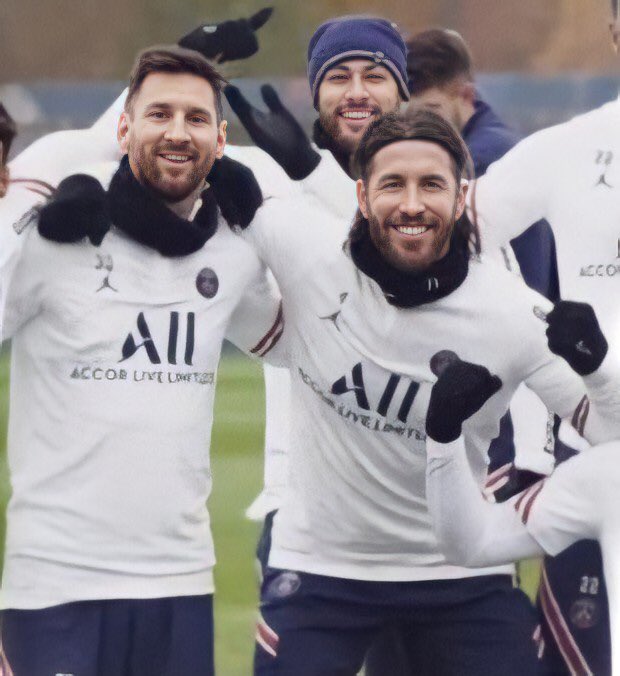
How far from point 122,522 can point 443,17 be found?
12.3m

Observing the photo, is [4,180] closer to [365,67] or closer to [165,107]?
[165,107]

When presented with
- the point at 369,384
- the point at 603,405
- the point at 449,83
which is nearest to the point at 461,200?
the point at 369,384

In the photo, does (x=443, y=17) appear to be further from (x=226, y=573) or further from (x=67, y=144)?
(x=67, y=144)

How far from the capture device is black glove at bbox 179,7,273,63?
4.30 meters

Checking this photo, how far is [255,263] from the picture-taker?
4.04m

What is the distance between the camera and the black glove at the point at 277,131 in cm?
414

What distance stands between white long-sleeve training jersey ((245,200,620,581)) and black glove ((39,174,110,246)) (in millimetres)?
371

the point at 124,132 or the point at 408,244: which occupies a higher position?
the point at 124,132

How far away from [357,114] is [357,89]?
81 millimetres

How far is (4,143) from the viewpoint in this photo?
12.9ft

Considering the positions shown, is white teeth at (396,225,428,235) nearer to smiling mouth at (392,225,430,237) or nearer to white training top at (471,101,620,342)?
smiling mouth at (392,225,430,237)

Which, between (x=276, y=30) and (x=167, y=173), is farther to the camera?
(x=276, y=30)

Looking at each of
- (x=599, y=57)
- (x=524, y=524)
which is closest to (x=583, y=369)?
(x=524, y=524)

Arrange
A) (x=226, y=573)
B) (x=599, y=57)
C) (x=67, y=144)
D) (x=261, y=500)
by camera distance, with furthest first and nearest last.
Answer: (x=599, y=57) < (x=226, y=573) < (x=261, y=500) < (x=67, y=144)
